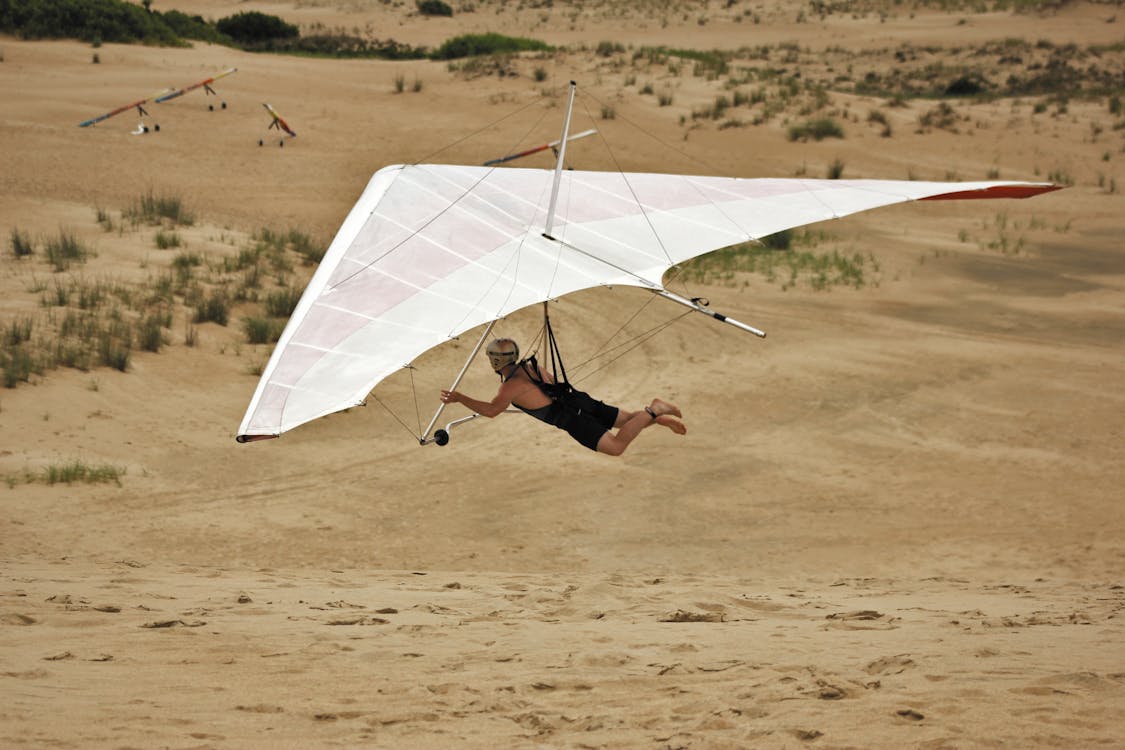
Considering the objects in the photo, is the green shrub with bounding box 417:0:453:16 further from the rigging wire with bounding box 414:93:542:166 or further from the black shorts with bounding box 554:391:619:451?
the black shorts with bounding box 554:391:619:451

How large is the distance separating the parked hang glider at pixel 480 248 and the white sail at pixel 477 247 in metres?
0.01

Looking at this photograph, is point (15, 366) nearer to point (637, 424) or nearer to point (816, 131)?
point (637, 424)

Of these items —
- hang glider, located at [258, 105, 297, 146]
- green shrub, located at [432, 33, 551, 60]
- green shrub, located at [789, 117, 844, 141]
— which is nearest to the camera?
hang glider, located at [258, 105, 297, 146]

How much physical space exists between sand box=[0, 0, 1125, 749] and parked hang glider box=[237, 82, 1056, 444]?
1.82 metres

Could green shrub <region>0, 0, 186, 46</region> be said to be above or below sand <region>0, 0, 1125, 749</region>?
above

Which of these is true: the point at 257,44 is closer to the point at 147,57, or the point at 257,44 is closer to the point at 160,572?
the point at 147,57

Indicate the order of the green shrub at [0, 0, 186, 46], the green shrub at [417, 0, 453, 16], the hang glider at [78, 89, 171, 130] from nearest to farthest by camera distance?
the hang glider at [78, 89, 171, 130]
the green shrub at [0, 0, 186, 46]
the green shrub at [417, 0, 453, 16]

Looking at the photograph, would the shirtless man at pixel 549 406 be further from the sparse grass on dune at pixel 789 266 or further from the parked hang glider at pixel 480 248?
the sparse grass on dune at pixel 789 266

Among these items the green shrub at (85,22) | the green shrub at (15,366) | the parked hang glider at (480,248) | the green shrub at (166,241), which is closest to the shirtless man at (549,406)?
the parked hang glider at (480,248)

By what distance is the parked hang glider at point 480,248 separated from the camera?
7.21m

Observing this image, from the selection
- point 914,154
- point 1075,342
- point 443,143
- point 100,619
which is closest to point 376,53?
point 443,143

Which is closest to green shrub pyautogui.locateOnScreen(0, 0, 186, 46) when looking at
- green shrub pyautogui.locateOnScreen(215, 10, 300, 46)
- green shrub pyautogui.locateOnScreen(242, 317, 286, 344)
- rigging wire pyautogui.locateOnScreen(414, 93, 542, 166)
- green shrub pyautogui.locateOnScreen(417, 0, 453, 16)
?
green shrub pyautogui.locateOnScreen(215, 10, 300, 46)

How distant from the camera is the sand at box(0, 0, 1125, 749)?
6.50 meters

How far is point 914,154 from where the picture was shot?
28.1 meters
